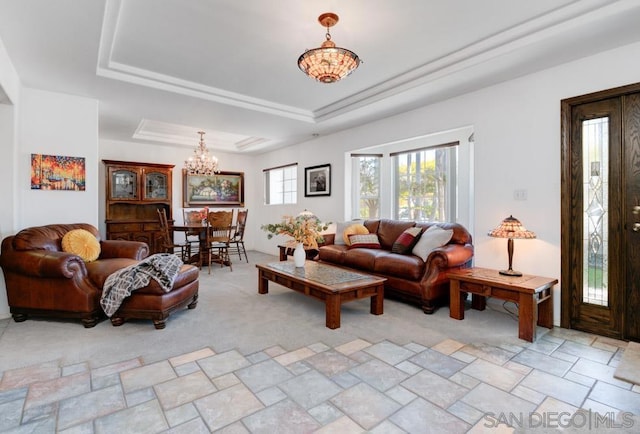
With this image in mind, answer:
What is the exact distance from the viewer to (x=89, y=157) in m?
4.08

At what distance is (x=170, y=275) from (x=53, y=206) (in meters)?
2.03

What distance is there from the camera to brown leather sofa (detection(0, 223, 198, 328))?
2982mm

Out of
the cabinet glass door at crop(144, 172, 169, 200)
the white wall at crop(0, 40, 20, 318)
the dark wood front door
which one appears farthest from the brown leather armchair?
the dark wood front door

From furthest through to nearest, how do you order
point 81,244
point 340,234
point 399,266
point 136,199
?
1. point 136,199
2. point 340,234
3. point 399,266
4. point 81,244

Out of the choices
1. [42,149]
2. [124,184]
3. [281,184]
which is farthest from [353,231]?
[124,184]

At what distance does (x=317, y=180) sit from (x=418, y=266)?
318cm

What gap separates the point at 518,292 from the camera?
111 inches

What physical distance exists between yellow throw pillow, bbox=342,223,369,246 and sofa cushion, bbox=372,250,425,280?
0.86m

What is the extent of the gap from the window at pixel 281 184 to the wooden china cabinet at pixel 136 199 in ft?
7.14

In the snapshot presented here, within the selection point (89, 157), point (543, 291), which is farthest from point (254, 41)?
point (543, 291)

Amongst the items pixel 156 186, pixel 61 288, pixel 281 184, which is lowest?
pixel 61 288

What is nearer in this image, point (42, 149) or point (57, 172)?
point (42, 149)

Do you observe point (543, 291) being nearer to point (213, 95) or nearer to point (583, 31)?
point (583, 31)

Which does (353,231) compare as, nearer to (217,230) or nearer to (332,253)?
(332,253)
